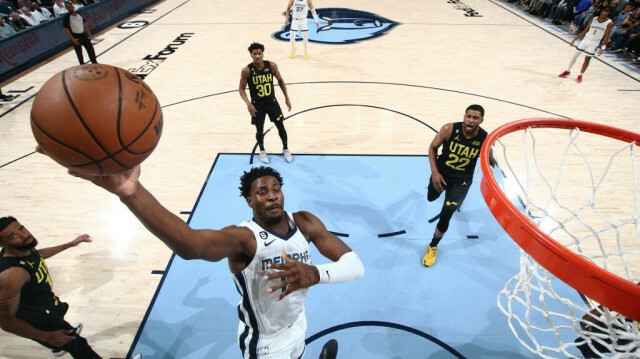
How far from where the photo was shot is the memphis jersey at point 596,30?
298 inches

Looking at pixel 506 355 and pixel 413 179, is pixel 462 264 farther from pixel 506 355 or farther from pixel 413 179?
pixel 413 179

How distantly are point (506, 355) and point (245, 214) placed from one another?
10.4 feet

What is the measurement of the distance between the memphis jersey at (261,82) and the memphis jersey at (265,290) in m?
3.25

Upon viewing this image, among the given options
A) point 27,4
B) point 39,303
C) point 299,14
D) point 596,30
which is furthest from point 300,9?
point 39,303

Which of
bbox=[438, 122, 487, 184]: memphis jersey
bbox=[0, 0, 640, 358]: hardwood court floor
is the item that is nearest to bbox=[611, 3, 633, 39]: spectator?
bbox=[0, 0, 640, 358]: hardwood court floor

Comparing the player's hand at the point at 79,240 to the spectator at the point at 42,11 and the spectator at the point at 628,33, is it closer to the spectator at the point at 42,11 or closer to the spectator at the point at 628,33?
the spectator at the point at 42,11

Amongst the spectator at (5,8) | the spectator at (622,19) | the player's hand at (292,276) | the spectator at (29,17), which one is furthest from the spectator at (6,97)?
the spectator at (622,19)

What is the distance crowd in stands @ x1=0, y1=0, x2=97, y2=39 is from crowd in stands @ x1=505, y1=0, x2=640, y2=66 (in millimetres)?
14175

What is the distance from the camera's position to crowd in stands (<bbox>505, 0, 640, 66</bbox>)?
9680 mm

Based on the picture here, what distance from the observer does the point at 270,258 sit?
2.02 meters

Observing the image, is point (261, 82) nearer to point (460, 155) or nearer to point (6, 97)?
point (460, 155)

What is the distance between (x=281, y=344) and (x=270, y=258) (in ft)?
2.06

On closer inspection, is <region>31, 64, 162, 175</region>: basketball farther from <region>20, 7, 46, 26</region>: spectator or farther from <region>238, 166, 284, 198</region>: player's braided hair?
<region>20, 7, 46, 26</region>: spectator

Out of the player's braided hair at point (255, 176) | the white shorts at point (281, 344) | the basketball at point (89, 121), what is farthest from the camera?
the player's braided hair at point (255, 176)
